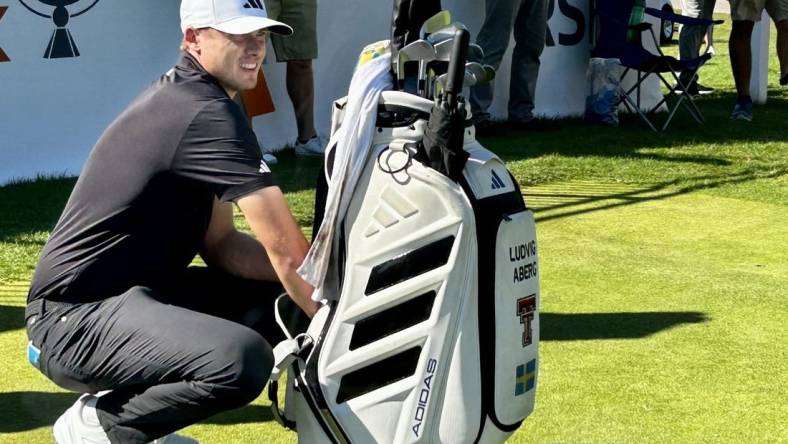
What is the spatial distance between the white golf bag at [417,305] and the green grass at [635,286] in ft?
2.42

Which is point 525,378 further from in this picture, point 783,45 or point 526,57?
point 783,45

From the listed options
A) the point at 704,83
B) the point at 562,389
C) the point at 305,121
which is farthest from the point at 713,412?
the point at 704,83

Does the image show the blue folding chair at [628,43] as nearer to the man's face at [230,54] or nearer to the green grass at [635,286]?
the green grass at [635,286]

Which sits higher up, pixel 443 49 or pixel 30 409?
pixel 443 49

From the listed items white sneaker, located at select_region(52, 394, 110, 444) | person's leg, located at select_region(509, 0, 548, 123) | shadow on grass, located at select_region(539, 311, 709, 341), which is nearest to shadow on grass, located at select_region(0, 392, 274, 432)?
white sneaker, located at select_region(52, 394, 110, 444)

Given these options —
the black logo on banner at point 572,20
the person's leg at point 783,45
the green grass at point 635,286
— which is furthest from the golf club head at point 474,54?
the person's leg at point 783,45

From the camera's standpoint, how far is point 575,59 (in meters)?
11.1

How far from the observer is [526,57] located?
1027 cm

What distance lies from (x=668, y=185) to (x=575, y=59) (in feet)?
10.8

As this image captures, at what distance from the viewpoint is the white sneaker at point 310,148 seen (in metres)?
8.80

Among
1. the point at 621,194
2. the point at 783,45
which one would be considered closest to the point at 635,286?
the point at 621,194

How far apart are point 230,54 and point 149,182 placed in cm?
41

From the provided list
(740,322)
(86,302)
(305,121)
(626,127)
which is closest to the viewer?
(86,302)

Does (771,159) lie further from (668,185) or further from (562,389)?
(562,389)
